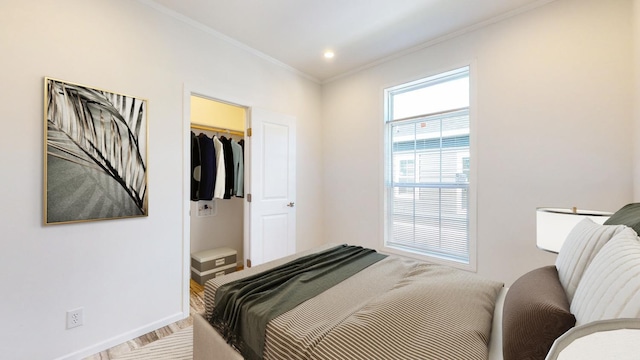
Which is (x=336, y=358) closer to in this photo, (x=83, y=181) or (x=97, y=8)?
(x=83, y=181)

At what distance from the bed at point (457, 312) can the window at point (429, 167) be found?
4.19 feet

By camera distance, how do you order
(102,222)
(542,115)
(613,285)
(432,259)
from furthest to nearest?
(432,259)
(542,115)
(102,222)
(613,285)

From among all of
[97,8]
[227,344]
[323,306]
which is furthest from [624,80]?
[97,8]

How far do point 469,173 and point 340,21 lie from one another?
6.19ft

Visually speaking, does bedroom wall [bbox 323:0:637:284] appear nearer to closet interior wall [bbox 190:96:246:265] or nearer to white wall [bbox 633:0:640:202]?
white wall [bbox 633:0:640:202]

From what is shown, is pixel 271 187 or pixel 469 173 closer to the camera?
pixel 469 173

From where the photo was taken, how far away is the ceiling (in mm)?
2162

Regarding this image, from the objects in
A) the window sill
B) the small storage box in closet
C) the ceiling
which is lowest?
the small storage box in closet

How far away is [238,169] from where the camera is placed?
3.23m

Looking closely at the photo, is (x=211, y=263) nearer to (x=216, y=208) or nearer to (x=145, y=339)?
(x=216, y=208)

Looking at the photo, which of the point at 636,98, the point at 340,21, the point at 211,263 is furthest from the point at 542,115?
the point at 211,263

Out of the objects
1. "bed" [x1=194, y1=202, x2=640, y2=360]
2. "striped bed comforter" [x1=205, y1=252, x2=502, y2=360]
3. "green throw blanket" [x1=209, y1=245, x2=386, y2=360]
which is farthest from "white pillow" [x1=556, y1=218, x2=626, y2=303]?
"green throw blanket" [x1=209, y1=245, x2=386, y2=360]

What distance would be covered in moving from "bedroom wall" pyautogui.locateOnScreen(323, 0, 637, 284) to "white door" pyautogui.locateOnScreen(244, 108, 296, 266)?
163cm

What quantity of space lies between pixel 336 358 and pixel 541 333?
636 millimetres
